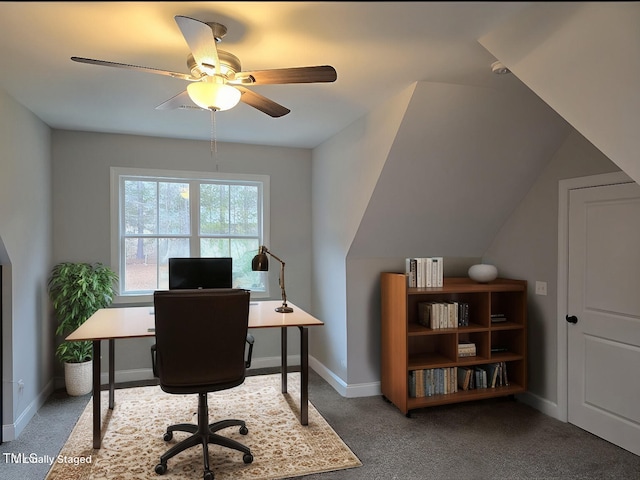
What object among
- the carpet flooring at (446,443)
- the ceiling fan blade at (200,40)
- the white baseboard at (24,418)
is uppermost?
the ceiling fan blade at (200,40)

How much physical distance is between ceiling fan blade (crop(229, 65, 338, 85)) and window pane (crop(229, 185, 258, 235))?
2.61 m

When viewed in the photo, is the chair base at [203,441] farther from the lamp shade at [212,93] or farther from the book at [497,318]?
the book at [497,318]

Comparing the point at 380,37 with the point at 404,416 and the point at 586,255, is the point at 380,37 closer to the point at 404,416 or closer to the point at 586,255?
the point at 586,255

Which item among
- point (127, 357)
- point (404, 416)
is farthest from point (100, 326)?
point (404, 416)

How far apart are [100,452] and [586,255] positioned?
3.75m

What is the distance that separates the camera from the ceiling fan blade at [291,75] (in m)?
1.94

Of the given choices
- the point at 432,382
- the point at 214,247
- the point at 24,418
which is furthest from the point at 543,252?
the point at 24,418

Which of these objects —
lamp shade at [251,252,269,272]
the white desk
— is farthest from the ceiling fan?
the white desk

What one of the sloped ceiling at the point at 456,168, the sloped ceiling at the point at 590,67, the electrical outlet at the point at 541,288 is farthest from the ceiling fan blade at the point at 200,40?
the electrical outlet at the point at 541,288

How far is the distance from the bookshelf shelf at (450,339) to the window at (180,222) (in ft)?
5.67

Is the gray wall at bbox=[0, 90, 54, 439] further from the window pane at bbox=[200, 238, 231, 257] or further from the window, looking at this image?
the window pane at bbox=[200, 238, 231, 257]

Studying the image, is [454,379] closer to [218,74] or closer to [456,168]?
[456,168]

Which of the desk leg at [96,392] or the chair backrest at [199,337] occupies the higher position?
the chair backrest at [199,337]

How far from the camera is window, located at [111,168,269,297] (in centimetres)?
436
